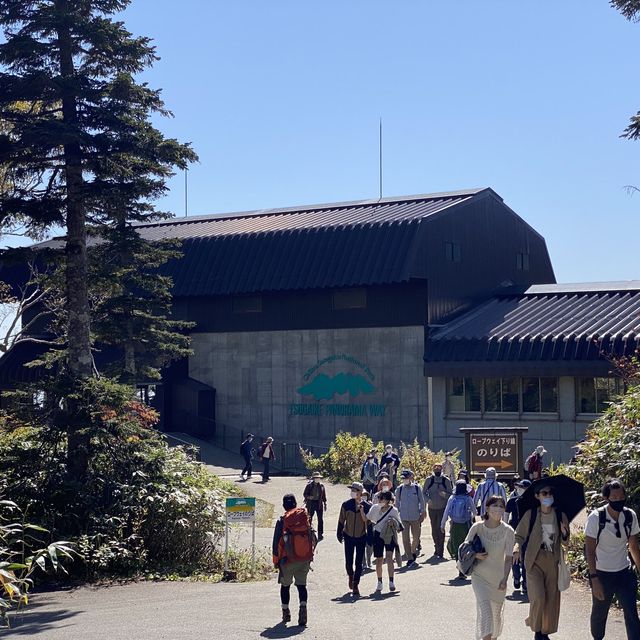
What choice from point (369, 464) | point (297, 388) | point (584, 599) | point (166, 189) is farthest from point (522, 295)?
point (584, 599)

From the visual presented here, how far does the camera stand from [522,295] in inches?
1693

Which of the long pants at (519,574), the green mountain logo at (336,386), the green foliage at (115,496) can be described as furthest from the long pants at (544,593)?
the green mountain logo at (336,386)

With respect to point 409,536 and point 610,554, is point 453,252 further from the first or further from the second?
point 610,554

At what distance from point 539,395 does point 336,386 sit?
29.0 feet

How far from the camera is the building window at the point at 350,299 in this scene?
1655 inches

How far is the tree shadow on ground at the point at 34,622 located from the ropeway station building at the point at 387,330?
24.8 m

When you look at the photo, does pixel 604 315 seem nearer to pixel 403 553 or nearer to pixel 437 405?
pixel 437 405

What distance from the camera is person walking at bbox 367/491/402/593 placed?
51.8ft

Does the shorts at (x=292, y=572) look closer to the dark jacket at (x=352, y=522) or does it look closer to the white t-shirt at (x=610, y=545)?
the dark jacket at (x=352, y=522)

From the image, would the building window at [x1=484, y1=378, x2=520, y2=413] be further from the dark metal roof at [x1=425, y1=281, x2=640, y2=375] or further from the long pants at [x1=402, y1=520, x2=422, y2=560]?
the long pants at [x1=402, y1=520, x2=422, y2=560]

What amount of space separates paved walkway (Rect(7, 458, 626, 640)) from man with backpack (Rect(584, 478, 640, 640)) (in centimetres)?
156

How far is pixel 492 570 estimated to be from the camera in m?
10.4

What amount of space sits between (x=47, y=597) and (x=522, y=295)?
3068 centimetres

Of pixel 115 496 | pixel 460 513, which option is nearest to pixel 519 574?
pixel 460 513
